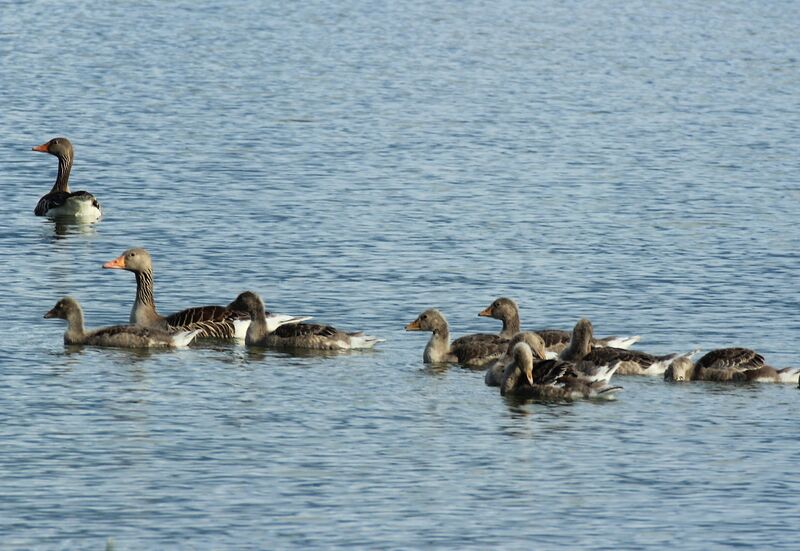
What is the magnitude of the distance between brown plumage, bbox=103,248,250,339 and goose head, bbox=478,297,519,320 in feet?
11.4

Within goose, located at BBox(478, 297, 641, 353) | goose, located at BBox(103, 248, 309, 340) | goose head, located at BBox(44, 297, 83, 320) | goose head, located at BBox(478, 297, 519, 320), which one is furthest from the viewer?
goose, located at BBox(103, 248, 309, 340)

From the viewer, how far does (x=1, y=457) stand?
19484 mm

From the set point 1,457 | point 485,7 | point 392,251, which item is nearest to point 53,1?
point 485,7

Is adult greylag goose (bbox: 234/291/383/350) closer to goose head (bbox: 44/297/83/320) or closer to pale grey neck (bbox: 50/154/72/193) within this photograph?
goose head (bbox: 44/297/83/320)

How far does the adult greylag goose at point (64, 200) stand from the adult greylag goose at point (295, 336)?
34.8 ft

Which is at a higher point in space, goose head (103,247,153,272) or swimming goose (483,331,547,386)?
goose head (103,247,153,272)

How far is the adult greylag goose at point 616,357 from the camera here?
24.0 m

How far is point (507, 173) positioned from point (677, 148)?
21.5ft

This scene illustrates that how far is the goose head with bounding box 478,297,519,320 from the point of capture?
26.0 meters

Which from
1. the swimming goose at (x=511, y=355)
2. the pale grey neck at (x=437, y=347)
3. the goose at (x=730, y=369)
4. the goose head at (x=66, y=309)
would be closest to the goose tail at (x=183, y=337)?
the goose head at (x=66, y=309)

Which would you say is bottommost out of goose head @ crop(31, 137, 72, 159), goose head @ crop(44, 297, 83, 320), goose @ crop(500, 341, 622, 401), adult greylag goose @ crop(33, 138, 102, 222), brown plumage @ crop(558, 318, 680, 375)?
goose @ crop(500, 341, 622, 401)

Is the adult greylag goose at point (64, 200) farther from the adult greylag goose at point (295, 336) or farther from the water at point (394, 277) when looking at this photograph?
the adult greylag goose at point (295, 336)

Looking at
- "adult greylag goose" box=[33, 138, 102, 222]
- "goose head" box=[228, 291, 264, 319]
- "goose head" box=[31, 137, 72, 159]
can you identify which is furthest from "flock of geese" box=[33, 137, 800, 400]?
"goose head" box=[31, 137, 72, 159]

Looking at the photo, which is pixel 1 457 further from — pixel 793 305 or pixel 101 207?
pixel 101 207
